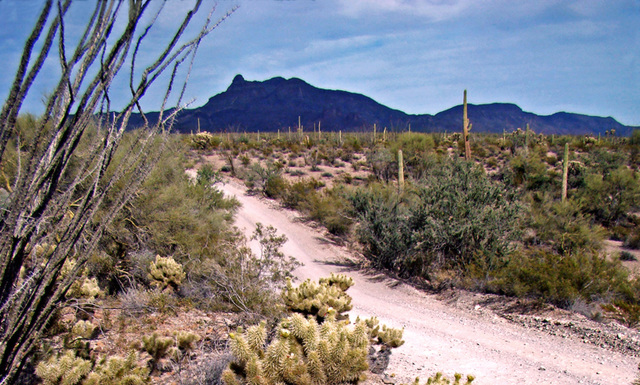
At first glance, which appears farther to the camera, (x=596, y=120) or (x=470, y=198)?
(x=596, y=120)

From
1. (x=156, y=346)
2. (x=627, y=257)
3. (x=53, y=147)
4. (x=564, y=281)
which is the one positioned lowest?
(x=627, y=257)

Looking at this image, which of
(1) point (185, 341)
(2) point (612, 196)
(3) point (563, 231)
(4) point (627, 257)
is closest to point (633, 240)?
(4) point (627, 257)

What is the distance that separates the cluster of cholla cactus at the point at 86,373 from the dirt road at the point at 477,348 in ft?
9.53

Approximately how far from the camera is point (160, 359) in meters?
4.55

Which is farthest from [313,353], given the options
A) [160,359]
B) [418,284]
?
[418,284]

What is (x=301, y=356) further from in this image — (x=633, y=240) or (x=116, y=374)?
(x=633, y=240)

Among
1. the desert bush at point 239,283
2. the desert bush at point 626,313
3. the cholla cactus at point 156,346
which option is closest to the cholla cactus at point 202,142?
the desert bush at point 239,283

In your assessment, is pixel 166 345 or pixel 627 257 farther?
pixel 627 257

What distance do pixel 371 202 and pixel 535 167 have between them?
14491 mm

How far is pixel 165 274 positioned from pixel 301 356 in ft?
15.8

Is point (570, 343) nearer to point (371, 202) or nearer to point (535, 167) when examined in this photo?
point (371, 202)

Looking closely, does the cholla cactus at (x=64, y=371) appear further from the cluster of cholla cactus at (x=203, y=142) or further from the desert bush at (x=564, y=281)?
the cluster of cholla cactus at (x=203, y=142)

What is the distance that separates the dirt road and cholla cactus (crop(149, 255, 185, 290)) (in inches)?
138

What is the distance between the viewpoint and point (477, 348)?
589 cm
